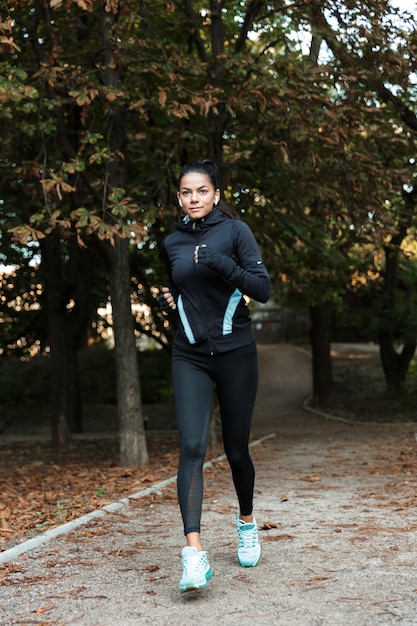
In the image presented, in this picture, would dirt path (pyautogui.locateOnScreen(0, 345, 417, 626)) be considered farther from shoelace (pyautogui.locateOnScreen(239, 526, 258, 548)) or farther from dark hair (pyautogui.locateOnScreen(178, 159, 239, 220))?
dark hair (pyautogui.locateOnScreen(178, 159, 239, 220))

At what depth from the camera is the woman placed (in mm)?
4469

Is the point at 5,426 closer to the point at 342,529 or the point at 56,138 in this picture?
the point at 56,138

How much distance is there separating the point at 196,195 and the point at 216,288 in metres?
0.53

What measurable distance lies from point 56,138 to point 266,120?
2.80 m

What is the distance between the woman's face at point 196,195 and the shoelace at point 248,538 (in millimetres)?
1783

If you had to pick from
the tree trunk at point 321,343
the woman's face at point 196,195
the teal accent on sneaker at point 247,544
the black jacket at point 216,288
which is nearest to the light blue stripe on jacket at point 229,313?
the black jacket at point 216,288

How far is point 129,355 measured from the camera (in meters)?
11.5

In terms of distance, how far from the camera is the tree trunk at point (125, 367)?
37.7 ft

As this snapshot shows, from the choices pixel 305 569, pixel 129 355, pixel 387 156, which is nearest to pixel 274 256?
pixel 387 156

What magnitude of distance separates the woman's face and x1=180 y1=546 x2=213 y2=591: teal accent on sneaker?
1.76 m

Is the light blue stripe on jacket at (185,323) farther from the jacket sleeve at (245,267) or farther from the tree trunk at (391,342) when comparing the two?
the tree trunk at (391,342)

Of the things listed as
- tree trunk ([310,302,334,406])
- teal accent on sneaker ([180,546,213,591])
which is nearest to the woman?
teal accent on sneaker ([180,546,213,591])

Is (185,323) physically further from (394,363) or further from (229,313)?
(394,363)

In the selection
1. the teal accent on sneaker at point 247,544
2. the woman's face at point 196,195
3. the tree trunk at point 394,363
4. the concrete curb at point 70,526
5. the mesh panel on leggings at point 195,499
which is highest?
the woman's face at point 196,195
